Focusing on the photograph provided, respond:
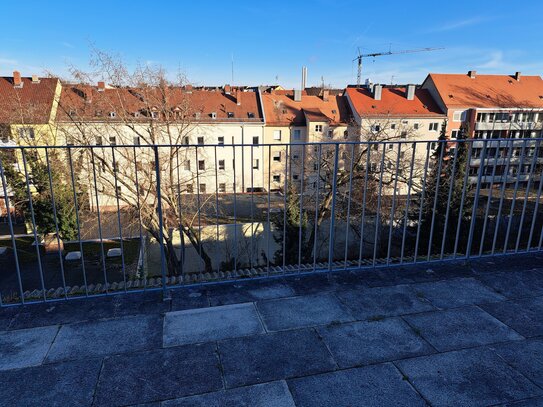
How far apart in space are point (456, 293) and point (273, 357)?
1741mm

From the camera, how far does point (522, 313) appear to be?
268 cm

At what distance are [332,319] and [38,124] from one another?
676 inches

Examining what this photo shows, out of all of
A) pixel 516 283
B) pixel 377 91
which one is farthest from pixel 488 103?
pixel 516 283

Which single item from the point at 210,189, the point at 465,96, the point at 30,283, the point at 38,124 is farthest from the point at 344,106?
the point at 30,283

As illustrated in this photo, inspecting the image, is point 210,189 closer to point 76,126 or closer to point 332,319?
point 76,126

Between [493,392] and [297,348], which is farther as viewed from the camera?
[297,348]

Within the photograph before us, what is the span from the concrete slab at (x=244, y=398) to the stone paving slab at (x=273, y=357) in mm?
59

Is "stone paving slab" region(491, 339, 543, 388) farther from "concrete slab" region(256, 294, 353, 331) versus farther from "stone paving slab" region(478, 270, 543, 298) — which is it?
"concrete slab" region(256, 294, 353, 331)

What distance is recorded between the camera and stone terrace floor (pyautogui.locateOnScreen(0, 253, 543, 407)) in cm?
187

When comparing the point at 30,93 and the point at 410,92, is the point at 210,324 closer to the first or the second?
the point at 30,93

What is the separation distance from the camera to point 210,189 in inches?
703

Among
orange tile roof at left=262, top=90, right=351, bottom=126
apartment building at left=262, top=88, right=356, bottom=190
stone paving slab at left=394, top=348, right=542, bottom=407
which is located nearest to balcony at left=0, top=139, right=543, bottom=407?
stone paving slab at left=394, top=348, right=542, bottom=407

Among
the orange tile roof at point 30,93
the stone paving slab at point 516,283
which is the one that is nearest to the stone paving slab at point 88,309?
the stone paving slab at point 516,283

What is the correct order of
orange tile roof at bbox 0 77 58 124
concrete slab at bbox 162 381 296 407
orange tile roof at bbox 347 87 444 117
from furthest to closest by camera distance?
orange tile roof at bbox 347 87 444 117 < orange tile roof at bbox 0 77 58 124 < concrete slab at bbox 162 381 296 407
